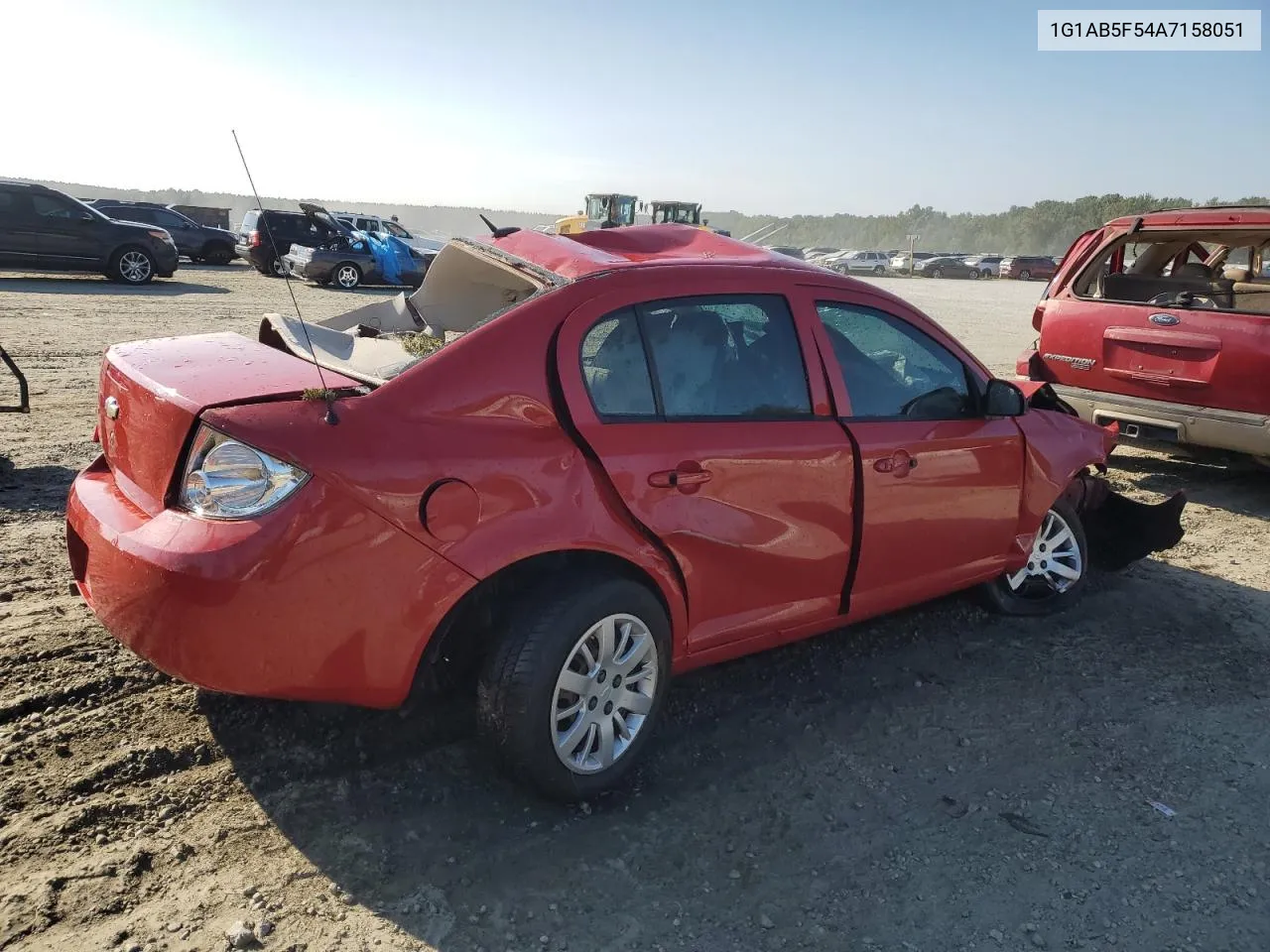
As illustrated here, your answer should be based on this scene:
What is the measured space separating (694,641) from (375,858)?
4.00ft

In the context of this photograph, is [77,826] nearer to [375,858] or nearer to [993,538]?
[375,858]

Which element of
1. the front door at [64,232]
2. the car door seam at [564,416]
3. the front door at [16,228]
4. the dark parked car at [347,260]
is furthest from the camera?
the dark parked car at [347,260]

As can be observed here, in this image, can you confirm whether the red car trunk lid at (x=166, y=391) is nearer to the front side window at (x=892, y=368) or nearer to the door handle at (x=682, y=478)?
the door handle at (x=682, y=478)

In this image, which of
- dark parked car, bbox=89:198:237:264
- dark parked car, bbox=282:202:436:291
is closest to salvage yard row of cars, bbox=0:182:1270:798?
dark parked car, bbox=282:202:436:291

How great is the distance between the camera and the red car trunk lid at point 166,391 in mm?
2768

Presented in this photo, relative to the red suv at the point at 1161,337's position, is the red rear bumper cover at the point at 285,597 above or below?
below

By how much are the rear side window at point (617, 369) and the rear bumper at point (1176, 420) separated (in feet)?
17.1

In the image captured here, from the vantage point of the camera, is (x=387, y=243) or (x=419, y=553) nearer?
(x=419, y=553)

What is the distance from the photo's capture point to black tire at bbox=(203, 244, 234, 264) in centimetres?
2478

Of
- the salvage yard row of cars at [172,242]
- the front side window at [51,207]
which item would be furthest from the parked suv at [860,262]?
the front side window at [51,207]

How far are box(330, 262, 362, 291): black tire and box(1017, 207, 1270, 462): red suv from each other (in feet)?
53.1

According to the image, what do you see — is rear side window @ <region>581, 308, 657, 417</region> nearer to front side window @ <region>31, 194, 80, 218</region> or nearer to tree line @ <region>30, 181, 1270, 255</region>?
front side window @ <region>31, 194, 80, 218</region>

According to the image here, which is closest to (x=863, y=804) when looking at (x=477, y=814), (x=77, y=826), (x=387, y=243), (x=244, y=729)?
(x=477, y=814)

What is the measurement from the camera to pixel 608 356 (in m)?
3.08
